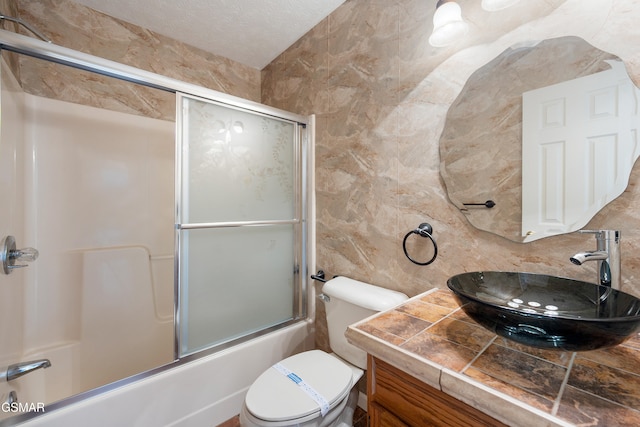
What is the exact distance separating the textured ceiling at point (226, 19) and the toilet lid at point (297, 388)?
2065 mm

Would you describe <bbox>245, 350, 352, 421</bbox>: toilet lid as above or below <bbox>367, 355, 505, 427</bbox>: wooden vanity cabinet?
below

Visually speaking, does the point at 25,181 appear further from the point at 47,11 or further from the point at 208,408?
the point at 208,408

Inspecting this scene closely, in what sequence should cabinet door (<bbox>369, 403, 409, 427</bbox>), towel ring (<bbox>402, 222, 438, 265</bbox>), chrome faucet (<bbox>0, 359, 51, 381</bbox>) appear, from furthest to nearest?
towel ring (<bbox>402, 222, 438, 265</bbox>) < chrome faucet (<bbox>0, 359, 51, 381</bbox>) < cabinet door (<bbox>369, 403, 409, 427</bbox>)

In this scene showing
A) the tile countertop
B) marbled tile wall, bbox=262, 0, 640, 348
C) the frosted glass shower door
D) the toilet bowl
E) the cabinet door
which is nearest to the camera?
the tile countertop

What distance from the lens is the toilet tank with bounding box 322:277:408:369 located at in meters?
1.23

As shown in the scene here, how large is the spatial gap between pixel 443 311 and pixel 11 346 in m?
1.97

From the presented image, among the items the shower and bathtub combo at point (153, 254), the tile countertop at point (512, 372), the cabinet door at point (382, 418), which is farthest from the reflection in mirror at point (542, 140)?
the cabinet door at point (382, 418)

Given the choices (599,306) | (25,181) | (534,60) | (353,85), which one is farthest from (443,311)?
(25,181)

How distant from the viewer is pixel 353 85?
1547 millimetres

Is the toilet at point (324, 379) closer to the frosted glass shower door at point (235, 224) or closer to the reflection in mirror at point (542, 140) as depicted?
the frosted glass shower door at point (235, 224)

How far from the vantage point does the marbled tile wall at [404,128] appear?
0.82 meters

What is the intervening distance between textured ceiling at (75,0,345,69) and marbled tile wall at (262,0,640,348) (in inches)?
4.6

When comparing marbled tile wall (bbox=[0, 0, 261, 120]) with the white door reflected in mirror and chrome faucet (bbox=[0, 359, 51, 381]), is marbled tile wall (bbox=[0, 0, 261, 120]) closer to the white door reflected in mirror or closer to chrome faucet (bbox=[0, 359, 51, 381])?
chrome faucet (bbox=[0, 359, 51, 381])

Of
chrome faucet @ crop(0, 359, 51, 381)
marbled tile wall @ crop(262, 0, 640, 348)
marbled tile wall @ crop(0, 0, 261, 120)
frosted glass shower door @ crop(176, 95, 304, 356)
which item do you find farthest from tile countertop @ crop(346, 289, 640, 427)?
marbled tile wall @ crop(0, 0, 261, 120)
